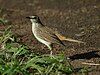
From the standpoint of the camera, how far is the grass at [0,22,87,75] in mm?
7637

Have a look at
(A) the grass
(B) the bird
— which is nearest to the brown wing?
(B) the bird

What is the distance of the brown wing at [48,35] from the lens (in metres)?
8.77

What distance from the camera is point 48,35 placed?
8.84 meters

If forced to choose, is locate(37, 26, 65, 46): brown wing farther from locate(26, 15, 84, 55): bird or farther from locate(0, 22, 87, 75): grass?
locate(0, 22, 87, 75): grass

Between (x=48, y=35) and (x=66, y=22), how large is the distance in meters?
4.05

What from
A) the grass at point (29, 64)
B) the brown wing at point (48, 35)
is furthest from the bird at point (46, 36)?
the grass at point (29, 64)

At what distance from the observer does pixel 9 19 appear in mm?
13398

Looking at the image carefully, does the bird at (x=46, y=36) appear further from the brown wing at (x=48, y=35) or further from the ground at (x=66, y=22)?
the ground at (x=66, y=22)

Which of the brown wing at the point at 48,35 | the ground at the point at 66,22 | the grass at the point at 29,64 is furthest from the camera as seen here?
the ground at the point at 66,22

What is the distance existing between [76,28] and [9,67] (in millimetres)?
4648

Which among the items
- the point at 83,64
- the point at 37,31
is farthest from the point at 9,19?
the point at 83,64

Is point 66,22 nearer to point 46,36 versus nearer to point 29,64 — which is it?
point 46,36

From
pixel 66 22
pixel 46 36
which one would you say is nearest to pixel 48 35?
pixel 46 36

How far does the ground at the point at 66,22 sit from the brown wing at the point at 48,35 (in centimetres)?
52
